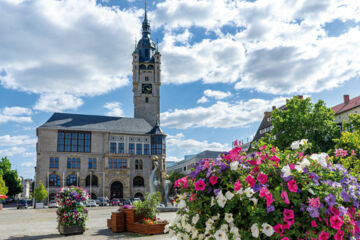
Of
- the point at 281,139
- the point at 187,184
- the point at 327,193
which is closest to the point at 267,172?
the point at 327,193

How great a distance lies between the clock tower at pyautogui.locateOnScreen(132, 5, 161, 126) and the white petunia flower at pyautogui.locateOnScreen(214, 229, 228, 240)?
3100 inches

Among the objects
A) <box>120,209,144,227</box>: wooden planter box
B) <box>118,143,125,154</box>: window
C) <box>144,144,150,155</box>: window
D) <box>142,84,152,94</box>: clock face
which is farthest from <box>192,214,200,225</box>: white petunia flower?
<box>142,84,152,94</box>: clock face

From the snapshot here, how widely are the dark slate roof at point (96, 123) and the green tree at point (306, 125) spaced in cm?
3912

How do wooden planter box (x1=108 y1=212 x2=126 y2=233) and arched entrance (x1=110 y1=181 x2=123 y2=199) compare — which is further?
arched entrance (x1=110 y1=181 x2=123 y2=199)

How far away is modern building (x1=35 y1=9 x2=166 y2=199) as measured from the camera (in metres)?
65.4

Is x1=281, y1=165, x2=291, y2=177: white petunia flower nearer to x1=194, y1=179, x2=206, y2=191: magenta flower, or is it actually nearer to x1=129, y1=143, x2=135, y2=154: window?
x1=194, y1=179, x2=206, y2=191: magenta flower

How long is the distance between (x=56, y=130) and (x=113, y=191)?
16.5 m

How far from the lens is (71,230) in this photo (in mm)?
14375

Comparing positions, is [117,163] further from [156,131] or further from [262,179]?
[262,179]

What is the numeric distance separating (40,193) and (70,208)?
1908 inches

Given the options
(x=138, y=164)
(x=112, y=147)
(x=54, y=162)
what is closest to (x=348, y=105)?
(x=138, y=164)

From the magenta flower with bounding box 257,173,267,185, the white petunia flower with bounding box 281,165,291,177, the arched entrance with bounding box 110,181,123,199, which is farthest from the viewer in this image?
the arched entrance with bounding box 110,181,123,199

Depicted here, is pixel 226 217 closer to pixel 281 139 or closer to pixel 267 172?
pixel 267 172

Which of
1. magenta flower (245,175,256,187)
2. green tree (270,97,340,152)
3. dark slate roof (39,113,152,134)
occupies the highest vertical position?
dark slate roof (39,113,152,134)
